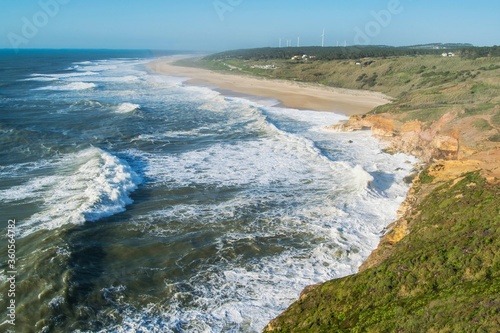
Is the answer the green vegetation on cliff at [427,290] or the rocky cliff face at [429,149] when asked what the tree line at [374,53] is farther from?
the green vegetation on cliff at [427,290]

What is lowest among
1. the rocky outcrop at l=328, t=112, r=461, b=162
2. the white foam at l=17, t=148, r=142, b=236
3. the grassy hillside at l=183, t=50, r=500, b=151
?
the white foam at l=17, t=148, r=142, b=236

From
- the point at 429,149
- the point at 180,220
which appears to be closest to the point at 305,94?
the point at 429,149

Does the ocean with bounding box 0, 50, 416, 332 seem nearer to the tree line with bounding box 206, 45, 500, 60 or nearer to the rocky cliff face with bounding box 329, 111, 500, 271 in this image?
the rocky cliff face with bounding box 329, 111, 500, 271

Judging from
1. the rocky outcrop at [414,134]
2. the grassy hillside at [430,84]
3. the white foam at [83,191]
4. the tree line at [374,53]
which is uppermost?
the tree line at [374,53]

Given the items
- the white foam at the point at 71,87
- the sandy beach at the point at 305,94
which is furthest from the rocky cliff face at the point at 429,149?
the white foam at the point at 71,87

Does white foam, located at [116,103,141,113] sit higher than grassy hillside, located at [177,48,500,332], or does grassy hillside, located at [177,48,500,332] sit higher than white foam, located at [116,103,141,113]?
grassy hillside, located at [177,48,500,332]

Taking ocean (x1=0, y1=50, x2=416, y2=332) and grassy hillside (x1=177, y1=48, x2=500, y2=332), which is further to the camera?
ocean (x1=0, y1=50, x2=416, y2=332)

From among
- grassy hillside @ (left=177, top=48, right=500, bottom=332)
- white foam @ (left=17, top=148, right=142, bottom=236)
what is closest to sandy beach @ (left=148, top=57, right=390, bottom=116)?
grassy hillside @ (left=177, top=48, right=500, bottom=332)
